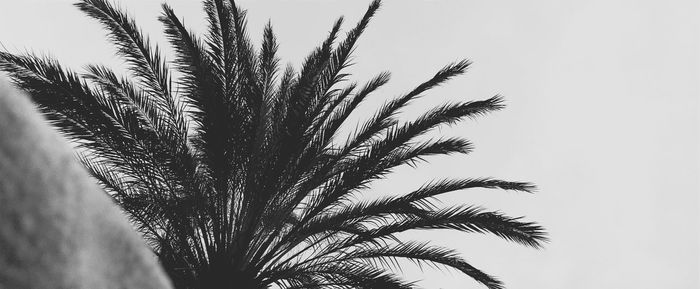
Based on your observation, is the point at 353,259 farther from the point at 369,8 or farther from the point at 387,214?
the point at 369,8

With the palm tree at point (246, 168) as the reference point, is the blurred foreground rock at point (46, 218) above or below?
below

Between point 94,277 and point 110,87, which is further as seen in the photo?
point 110,87

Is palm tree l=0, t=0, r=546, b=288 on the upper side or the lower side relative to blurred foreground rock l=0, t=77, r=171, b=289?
upper

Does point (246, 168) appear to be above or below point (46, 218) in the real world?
above

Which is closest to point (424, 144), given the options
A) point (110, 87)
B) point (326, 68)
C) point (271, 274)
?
point (326, 68)

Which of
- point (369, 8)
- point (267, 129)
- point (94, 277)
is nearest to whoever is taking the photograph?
point (94, 277)

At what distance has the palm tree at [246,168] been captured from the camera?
25.1 ft

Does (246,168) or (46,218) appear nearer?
(46,218)

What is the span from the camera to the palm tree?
7.64 metres

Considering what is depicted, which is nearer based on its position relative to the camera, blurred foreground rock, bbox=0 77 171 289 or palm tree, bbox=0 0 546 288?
blurred foreground rock, bbox=0 77 171 289

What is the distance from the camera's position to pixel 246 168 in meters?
8.18

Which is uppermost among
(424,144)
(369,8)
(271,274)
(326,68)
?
(369,8)

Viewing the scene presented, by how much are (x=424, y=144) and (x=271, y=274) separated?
8.44 feet

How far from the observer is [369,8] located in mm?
9352
